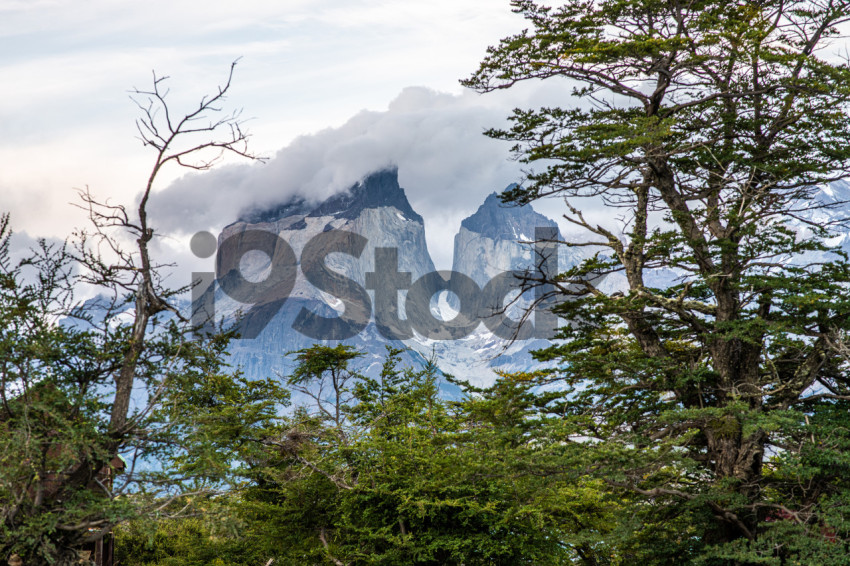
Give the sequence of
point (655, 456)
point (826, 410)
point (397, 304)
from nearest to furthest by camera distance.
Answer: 1. point (655, 456)
2. point (826, 410)
3. point (397, 304)

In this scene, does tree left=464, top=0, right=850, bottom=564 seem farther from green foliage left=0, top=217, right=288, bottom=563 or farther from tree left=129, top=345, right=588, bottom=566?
green foliage left=0, top=217, right=288, bottom=563

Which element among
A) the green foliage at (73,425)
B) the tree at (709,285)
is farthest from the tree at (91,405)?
the tree at (709,285)

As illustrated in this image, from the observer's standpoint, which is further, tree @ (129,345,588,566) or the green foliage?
tree @ (129,345,588,566)

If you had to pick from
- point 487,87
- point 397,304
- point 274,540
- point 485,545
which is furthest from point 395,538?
point 397,304

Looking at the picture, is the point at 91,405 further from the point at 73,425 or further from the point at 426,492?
the point at 426,492

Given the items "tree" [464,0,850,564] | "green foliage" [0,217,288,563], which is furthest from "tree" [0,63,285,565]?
"tree" [464,0,850,564]

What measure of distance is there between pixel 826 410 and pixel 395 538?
998 centimetres

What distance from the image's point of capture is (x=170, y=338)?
13.3 meters

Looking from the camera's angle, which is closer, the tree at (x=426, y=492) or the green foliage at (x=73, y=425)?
the green foliage at (x=73, y=425)

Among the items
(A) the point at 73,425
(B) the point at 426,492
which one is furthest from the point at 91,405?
(B) the point at 426,492

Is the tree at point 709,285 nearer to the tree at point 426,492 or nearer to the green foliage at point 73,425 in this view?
the tree at point 426,492

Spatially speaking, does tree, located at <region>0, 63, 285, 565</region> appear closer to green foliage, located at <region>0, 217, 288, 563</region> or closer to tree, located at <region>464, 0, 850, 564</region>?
green foliage, located at <region>0, 217, 288, 563</region>

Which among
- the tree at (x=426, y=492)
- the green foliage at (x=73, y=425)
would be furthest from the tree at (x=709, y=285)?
the green foliage at (x=73, y=425)

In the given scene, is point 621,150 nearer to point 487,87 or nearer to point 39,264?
point 487,87
